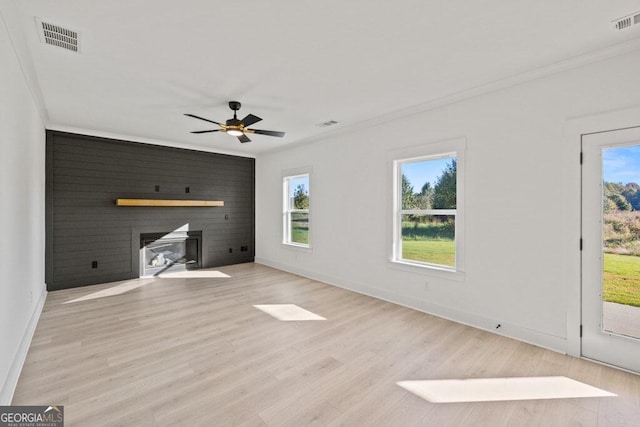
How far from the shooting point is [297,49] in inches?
103

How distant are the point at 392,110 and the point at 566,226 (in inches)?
96.3

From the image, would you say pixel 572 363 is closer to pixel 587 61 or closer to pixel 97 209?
pixel 587 61

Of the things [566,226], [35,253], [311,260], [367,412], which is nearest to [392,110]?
[566,226]

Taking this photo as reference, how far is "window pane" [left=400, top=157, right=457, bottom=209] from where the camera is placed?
3902 mm

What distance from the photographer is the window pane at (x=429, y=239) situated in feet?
12.8

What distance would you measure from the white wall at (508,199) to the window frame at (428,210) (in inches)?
3.3

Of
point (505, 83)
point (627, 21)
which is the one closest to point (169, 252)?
point (505, 83)

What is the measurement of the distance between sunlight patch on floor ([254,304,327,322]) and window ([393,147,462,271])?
1.50m

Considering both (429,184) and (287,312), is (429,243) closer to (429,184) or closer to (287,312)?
(429,184)

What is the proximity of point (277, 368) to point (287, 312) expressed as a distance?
4.49 feet

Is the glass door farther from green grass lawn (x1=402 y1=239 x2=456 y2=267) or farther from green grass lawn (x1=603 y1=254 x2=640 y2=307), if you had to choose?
green grass lawn (x1=402 y1=239 x2=456 y2=267)

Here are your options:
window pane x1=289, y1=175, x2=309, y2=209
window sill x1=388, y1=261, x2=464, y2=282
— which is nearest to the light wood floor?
window sill x1=388, y1=261, x2=464, y2=282

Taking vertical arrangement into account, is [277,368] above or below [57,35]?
below

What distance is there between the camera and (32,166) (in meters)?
3.45
